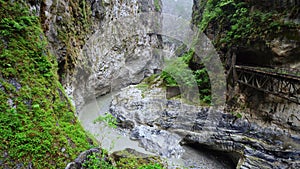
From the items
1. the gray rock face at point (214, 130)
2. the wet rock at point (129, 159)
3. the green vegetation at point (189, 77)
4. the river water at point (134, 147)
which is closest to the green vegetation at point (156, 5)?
the green vegetation at point (189, 77)

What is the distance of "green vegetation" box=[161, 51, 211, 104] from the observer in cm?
990

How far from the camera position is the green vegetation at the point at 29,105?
7.77 feet

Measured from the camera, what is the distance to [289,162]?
662 centimetres

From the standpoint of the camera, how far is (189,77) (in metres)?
10.8

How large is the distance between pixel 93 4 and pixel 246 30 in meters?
9.07

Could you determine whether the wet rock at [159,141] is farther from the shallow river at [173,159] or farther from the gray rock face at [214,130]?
the shallow river at [173,159]

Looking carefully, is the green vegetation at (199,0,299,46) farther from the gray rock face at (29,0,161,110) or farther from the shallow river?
the gray rock face at (29,0,161,110)

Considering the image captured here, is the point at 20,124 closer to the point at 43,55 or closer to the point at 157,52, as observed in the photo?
the point at 43,55

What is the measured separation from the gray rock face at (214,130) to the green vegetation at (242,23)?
12.6 ft

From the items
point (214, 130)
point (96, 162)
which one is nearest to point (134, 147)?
point (214, 130)

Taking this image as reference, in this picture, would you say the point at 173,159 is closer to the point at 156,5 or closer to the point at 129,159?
the point at 129,159

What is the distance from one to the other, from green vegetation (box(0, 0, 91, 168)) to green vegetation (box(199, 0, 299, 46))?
8.23 metres

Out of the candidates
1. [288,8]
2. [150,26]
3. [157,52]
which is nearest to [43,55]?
[288,8]

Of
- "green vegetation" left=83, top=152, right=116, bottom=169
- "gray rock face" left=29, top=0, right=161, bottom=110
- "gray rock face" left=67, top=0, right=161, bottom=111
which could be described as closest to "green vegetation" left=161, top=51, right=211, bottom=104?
"gray rock face" left=67, top=0, right=161, bottom=111
